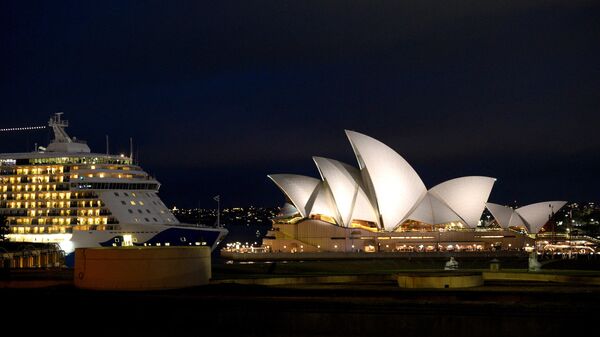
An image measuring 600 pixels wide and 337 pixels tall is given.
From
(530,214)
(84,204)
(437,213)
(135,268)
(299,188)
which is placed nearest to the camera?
(135,268)

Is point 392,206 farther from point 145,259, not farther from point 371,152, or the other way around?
point 145,259

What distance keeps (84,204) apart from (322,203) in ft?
67.2

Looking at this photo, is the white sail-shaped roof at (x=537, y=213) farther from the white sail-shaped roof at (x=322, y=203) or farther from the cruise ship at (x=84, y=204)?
the cruise ship at (x=84, y=204)

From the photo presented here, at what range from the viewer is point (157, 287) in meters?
21.6

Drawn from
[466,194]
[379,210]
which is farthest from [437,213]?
[379,210]

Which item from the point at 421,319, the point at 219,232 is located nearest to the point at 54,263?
the point at 219,232

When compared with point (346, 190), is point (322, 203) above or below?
below

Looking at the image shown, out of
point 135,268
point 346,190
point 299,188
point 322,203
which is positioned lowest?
point 135,268

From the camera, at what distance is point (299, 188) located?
7281 cm

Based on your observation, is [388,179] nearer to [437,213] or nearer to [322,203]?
[322,203]

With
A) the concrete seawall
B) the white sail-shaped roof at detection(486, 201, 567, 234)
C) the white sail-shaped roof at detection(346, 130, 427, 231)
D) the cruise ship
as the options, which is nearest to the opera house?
the white sail-shaped roof at detection(346, 130, 427, 231)

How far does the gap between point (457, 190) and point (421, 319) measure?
5780 cm

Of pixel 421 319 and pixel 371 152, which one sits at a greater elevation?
pixel 371 152

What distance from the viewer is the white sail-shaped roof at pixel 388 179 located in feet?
219
